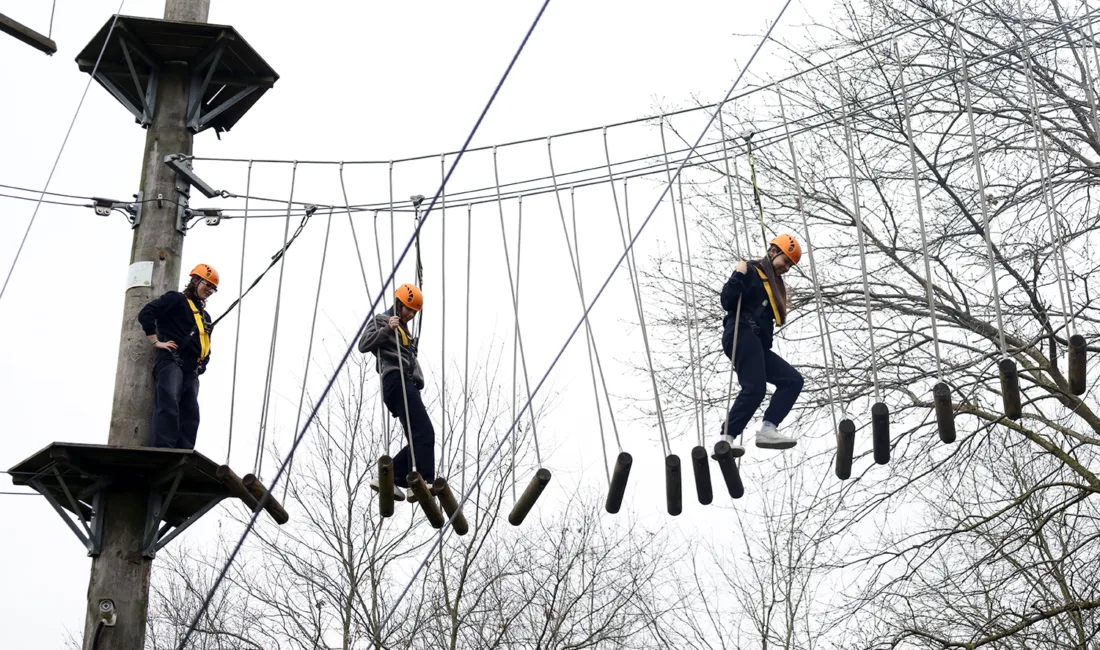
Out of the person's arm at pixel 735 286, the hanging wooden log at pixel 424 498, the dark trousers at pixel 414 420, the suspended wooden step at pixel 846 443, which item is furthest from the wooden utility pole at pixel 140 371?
the suspended wooden step at pixel 846 443

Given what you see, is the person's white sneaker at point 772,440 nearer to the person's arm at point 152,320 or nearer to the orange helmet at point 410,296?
the orange helmet at point 410,296

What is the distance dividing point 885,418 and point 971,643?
13.4ft

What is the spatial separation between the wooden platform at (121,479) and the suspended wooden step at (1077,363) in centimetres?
397

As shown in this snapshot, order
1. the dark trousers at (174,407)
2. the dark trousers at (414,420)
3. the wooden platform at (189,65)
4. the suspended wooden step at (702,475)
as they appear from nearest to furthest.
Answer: the suspended wooden step at (702,475) < the dark trousers at (174,407) < the dark trousers at (414,420) < the wooden platform at (189,65)

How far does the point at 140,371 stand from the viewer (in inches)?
274

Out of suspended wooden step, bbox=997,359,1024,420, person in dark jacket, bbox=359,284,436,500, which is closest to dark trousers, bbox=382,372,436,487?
person in dark jacket, bbox=359,284,436,500

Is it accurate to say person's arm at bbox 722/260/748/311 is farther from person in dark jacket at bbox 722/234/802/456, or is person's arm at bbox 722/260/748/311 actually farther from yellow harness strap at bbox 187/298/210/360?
yellow harness strap at bbox 187/298/210/360

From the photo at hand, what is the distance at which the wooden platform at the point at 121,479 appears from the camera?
20.9 ft

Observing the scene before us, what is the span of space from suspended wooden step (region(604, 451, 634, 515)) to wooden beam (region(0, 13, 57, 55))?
3.98 m

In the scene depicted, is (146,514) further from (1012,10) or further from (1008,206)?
(1012,10)

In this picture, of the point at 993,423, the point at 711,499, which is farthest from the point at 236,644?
the point at 711,499

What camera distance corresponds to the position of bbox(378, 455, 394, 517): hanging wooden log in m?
6.19

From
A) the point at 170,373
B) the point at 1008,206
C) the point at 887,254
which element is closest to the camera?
the point at 170,373

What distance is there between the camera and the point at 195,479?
22.0 ft
